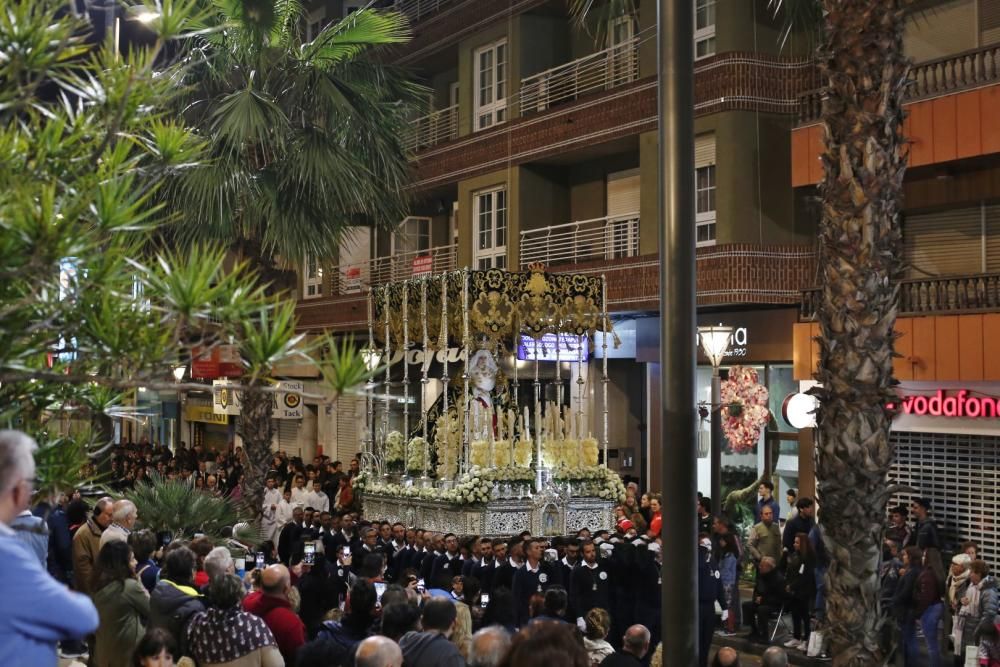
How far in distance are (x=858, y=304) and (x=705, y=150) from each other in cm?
1508

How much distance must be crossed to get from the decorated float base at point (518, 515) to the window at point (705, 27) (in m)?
9.70

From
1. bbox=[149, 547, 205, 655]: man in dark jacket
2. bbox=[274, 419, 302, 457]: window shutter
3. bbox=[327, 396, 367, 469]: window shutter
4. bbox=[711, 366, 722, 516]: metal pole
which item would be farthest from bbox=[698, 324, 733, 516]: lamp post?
bbox=[274, 419, 302, 457]: window shutter

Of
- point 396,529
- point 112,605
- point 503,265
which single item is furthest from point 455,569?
point 503,265

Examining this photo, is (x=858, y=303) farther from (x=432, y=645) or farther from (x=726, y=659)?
(x=432, y=645)

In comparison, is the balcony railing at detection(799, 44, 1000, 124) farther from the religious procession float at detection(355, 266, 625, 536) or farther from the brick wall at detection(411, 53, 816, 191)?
the religious procession float at detection(355, 266, 625, 536)

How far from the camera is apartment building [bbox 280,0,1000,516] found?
66.3ft

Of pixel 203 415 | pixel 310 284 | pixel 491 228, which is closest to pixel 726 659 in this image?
pixel 491 228

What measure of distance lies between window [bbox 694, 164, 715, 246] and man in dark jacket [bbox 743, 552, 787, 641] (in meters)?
8.66

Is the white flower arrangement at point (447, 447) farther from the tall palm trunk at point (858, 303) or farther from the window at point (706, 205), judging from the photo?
the tall palm trunk at point (858, 303)

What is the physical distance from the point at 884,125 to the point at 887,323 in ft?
4.56

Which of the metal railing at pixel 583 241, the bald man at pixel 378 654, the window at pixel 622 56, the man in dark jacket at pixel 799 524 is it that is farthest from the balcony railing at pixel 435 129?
the bald man at pixel 378 654

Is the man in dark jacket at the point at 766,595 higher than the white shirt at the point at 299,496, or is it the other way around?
the white shirt at the point at 299,496

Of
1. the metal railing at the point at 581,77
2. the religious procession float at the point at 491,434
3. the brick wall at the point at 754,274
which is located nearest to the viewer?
the religious procession float at the point at 491,434

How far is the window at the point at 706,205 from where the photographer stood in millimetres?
23375
